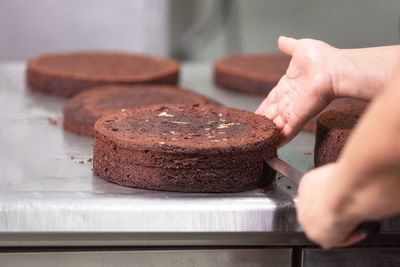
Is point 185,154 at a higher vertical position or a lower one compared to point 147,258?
higher

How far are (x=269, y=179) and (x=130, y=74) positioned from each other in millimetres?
1170

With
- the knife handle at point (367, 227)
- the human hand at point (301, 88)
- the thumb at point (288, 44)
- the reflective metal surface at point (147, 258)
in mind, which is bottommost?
the reflective metal surface at point (147, 258)

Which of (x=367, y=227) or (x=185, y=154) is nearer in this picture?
(x=367, y=227)

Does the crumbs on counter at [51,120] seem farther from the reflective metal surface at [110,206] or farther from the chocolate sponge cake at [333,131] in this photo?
the chocolate sponge cake at [333,131]

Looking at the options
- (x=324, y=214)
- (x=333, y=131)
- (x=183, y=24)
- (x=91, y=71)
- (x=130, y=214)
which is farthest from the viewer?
(x=183, y=24)

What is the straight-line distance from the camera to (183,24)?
3812mm

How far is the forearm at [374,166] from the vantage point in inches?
33.4

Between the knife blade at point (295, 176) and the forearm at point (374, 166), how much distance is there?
0.27 ft

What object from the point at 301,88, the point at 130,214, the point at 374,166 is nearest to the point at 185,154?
the point at 130,214

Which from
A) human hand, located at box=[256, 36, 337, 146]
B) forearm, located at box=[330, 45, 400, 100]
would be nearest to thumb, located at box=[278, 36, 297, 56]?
human hand, located at box=[256, 36, 337, 146]

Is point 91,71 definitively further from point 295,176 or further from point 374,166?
point 374,166

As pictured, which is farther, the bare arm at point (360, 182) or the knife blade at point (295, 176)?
the knife blade at point (295, 176)

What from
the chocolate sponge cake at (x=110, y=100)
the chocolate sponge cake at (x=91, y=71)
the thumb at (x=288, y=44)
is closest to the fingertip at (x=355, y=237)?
the thumb at (x=288, y=44)

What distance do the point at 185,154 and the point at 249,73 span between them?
123 centimetres
